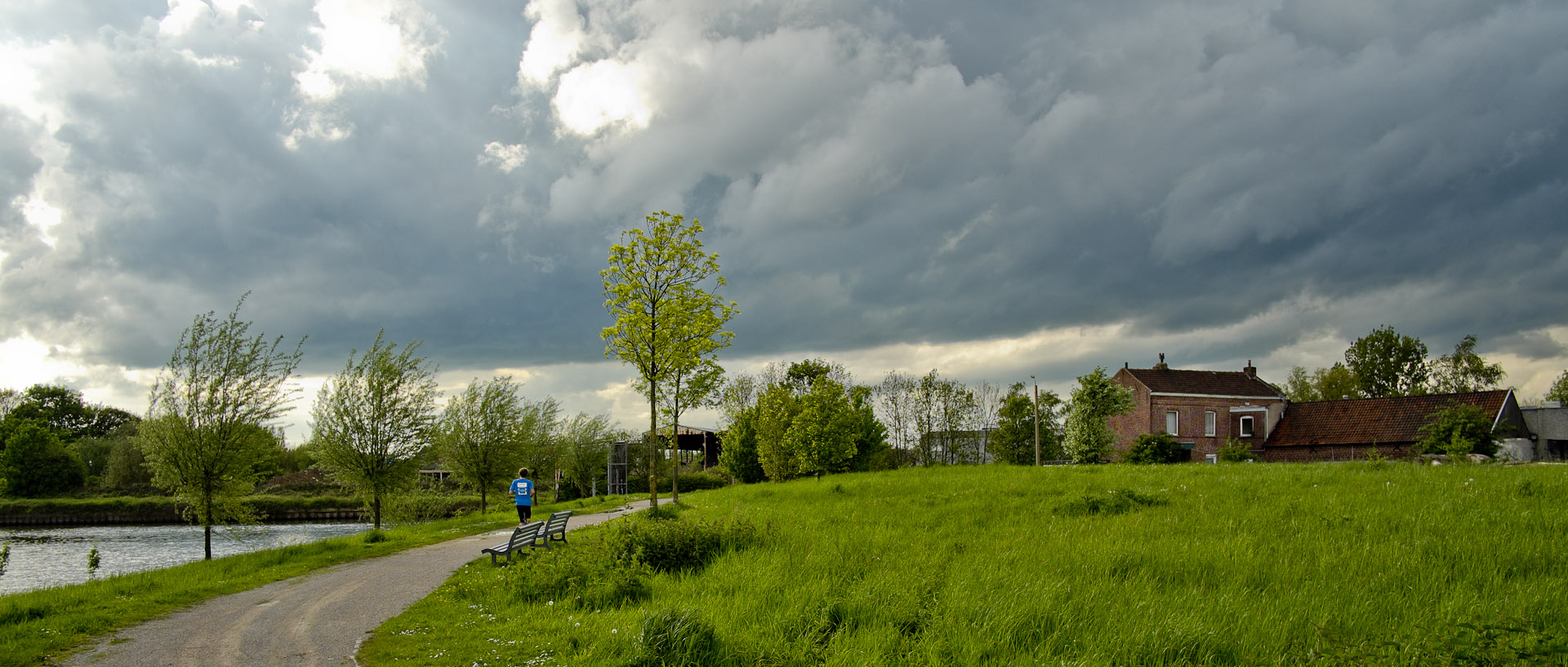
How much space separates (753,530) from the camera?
1238cm

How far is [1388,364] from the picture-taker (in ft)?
229

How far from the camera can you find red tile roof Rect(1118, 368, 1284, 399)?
184 feet

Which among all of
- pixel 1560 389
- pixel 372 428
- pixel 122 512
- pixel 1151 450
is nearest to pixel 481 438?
pixel 372 428

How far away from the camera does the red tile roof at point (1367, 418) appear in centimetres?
4647

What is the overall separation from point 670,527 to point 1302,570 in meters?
8.58

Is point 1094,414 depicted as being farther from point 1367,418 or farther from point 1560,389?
point 1560,389

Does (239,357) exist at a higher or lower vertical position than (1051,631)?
higher

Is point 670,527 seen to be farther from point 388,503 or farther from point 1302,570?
point 388,503

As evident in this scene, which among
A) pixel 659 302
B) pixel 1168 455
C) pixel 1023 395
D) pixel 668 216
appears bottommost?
pixel 1168 455

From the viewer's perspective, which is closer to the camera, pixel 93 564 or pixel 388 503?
pixel 93 564

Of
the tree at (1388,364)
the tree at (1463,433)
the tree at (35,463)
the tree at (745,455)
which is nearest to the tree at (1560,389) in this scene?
the tree at (1388,364)

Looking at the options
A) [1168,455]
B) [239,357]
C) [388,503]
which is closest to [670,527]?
[239,357]

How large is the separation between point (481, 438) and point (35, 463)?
211 feet

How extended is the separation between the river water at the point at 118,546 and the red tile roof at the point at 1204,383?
5421 cm
